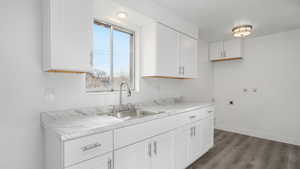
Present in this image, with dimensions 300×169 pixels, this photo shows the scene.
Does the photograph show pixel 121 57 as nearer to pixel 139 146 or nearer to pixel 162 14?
pixel 162 14

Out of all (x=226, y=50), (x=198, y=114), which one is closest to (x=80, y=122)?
(x=198, y=114)

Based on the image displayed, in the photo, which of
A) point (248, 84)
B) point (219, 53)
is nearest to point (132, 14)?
point (219, 53)

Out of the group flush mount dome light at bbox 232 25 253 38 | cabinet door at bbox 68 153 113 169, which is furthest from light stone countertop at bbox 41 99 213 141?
flush mount dome light at bbox 232 25 253 38

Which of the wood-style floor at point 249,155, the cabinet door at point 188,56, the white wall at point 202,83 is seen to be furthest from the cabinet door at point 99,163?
the white wall at point 202,83

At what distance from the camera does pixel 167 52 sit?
7.58 ft

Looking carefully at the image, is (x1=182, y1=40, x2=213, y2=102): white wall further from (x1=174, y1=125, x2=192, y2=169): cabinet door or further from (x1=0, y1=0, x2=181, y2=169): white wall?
(x1=0, y1=0, x2=181, y2=169): white wall

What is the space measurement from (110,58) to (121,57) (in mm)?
200

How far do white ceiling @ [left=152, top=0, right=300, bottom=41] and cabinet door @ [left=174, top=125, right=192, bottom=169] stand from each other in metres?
1.78

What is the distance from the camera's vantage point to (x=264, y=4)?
6.81 ft

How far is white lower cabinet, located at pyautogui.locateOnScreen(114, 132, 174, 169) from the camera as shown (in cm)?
134

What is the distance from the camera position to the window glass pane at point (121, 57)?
2.15 m

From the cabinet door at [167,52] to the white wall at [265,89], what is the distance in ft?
7.45

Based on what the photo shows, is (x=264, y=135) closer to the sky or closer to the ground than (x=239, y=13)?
closer to the ground

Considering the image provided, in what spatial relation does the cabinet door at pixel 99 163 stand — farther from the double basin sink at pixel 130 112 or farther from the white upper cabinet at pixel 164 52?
the white upper cabinet at pixel 164 52
